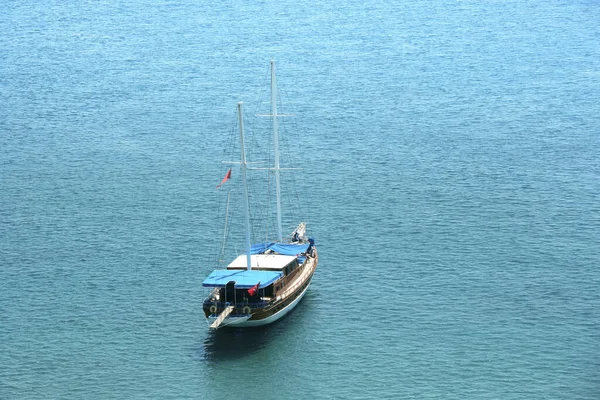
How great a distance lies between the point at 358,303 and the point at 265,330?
11.9 meters

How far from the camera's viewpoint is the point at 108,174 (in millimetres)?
172500

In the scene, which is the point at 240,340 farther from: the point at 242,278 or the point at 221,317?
the point at 242,278

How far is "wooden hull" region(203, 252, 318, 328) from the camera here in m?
115

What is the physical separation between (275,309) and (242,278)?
4.70 meters

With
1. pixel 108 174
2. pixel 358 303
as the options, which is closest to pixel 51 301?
pixel 358 303

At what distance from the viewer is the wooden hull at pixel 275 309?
115 m

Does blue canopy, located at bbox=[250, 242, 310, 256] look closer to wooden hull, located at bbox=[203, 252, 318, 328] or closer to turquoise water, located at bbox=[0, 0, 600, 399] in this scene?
wooden hull, located at bbox=[203, 252, 318, 328]

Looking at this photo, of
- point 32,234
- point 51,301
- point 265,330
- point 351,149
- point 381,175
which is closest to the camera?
point 265,330

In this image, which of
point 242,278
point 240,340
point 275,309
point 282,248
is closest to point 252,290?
point 242,278

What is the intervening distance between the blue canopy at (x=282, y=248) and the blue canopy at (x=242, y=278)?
25.0 ft

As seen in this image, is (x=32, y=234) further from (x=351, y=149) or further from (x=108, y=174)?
(x=351, y=149)

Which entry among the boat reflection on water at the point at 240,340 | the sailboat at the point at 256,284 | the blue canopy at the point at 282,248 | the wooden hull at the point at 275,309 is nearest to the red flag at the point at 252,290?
the sailboat at the point at 256,284

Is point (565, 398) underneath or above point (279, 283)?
underneath

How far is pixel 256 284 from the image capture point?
11619 cm
